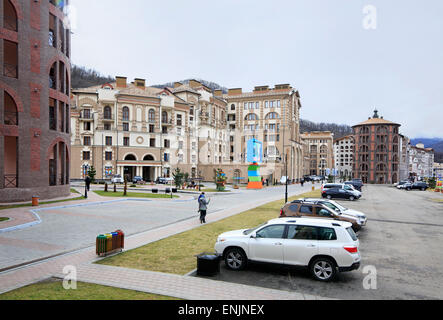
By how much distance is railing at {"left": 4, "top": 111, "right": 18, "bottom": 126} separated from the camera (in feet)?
82.0

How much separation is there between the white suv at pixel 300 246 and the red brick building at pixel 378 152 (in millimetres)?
96073

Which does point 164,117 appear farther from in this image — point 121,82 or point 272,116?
point 272,116

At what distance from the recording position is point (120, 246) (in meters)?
11.9

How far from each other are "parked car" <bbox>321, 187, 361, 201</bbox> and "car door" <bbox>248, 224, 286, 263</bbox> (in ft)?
89.3

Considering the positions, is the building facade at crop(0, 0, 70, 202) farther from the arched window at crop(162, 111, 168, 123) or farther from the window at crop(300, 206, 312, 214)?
the arched window at crop(162, 111, 168, 123)

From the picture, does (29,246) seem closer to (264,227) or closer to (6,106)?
(264,227)

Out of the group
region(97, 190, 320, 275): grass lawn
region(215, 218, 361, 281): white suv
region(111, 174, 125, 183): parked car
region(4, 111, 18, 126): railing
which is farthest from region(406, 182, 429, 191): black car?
region(4, 111, 18, 126): railing

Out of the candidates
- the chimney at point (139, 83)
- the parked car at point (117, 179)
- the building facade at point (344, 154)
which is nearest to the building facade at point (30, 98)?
the parked car at point (117, 179)

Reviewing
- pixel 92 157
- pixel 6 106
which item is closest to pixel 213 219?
pixel 6 106

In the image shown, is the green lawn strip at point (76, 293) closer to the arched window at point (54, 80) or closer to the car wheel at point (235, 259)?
the car wheel at point (235, 259)

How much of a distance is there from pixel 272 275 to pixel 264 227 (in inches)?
58.1

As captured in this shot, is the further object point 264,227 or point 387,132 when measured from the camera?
point 387,132

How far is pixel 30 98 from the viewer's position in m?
25.4
